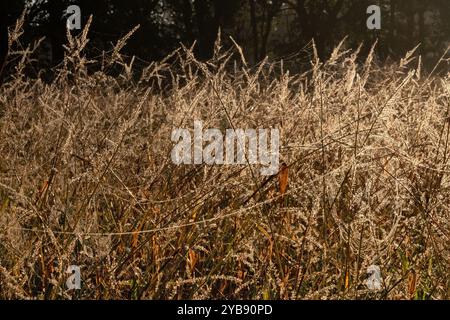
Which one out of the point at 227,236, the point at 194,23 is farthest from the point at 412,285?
the point at 194,23

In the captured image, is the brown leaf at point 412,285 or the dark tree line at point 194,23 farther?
the dark tree line at point 194,23

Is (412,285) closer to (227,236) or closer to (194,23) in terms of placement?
(227,236)

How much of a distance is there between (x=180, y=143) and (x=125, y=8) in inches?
475

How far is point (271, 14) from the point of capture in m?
18.1

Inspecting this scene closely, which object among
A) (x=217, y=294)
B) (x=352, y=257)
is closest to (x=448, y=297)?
(x=352, y=257)

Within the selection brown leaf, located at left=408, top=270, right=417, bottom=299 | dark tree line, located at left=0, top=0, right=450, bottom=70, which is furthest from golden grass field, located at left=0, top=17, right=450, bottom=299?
dark tree line, located at left=0, top=0, right=450, bottom=70

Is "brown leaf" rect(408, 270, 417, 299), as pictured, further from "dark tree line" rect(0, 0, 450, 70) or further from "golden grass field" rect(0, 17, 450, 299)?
"dark tree line" rect(0, 0, 450, 70)

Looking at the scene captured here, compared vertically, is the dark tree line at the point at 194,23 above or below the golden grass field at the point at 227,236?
above

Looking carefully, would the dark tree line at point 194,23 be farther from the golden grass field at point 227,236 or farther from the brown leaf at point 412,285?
the brown leaf at point 412,285

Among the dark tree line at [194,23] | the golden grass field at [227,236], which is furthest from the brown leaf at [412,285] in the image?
the dark tree line at [194,23]
